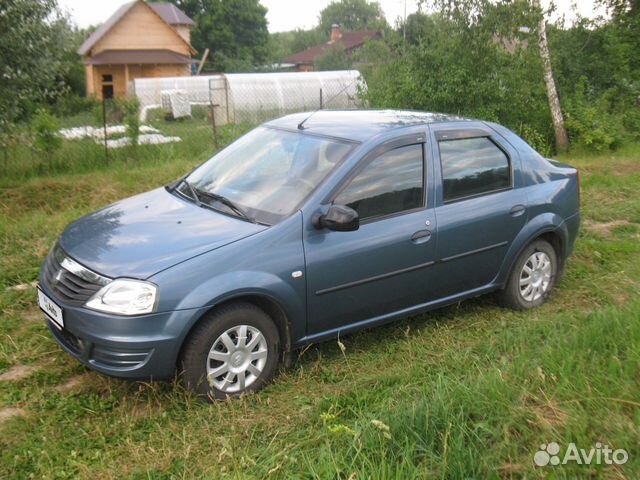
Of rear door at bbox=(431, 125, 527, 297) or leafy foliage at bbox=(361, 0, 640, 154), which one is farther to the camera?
leafy foliage at bbox=(361, 0, 640, 154)

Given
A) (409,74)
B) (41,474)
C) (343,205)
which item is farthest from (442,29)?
(41,474)

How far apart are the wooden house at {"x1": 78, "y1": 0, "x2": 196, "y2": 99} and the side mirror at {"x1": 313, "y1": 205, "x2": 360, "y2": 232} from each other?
38209 mm

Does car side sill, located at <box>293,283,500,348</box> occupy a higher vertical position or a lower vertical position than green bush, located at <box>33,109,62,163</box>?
lower

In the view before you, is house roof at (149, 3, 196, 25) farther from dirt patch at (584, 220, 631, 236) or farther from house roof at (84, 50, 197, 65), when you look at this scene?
dirt patch at (584, 220, 631, 236)

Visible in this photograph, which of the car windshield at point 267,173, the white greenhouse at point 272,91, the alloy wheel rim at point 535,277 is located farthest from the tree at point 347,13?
the car windshield at point 267,173

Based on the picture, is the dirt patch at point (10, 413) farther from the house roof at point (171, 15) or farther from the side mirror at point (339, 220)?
the house roof at point (171, 15)

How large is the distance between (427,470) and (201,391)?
158 centimetres

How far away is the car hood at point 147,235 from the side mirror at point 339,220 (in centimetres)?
37

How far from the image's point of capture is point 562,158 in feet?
40.5

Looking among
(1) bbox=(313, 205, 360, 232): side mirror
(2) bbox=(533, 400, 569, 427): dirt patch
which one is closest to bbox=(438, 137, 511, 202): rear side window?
(1) bbox=(313, 205, 360, 232): side mirror

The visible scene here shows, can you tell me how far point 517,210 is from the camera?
17.3ft

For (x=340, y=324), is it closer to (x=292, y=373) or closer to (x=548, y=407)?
(x=292, y=373)

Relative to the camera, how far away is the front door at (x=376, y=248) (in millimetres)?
4258

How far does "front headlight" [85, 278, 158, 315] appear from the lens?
3648 millimetres
